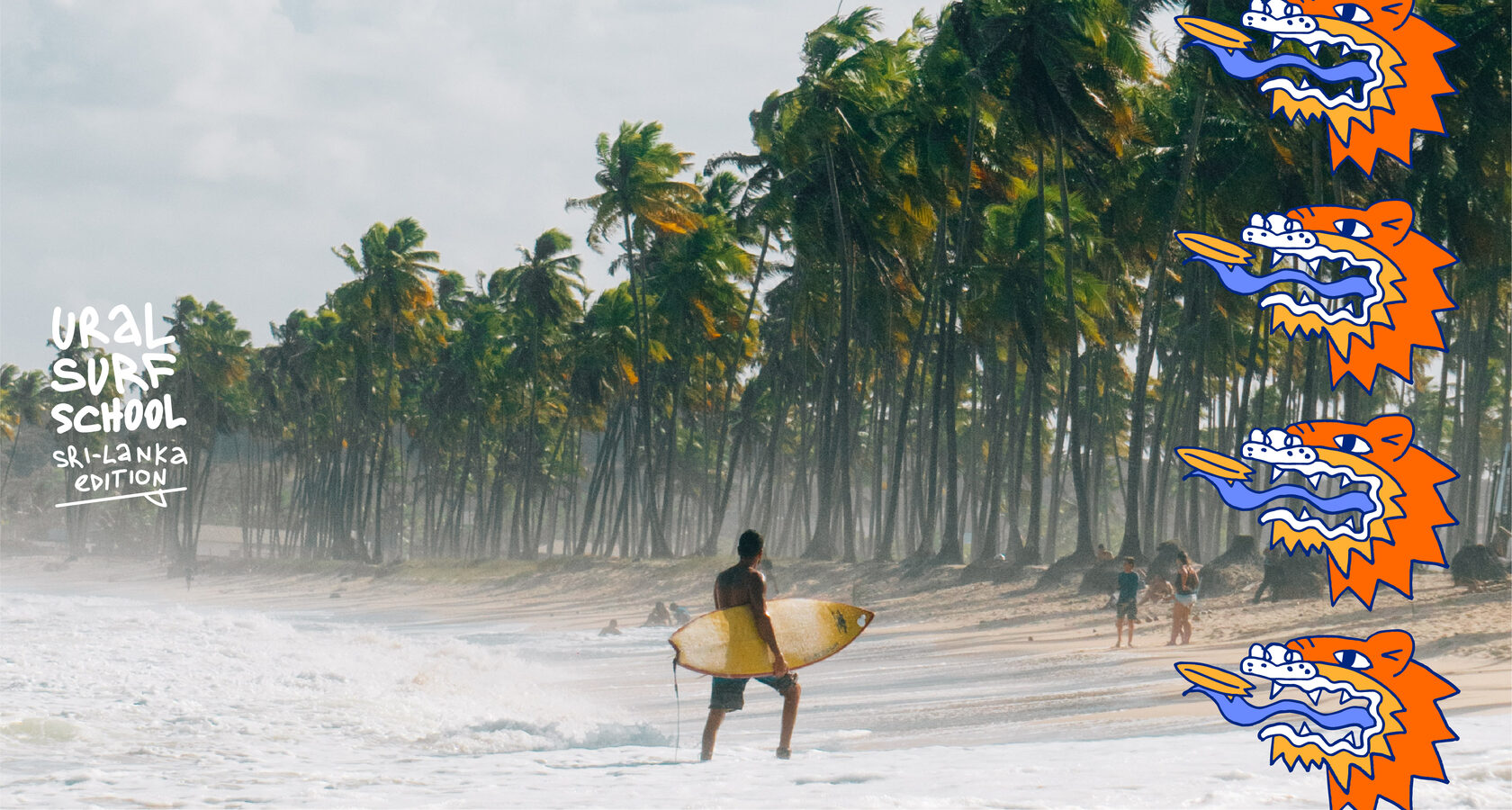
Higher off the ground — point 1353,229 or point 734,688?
point 1353,229

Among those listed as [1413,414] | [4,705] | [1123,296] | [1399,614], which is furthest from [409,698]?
[1413,414]

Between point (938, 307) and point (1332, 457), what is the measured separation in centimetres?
2798

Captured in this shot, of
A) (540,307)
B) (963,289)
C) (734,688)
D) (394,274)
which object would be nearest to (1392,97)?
(734,688)

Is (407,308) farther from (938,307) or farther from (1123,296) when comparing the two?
(1123,296)

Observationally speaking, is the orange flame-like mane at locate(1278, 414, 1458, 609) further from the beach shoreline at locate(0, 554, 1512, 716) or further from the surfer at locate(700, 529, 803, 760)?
the beach shoreline at locate(0, 554, 1512, 716)

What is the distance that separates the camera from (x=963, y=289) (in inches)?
1340

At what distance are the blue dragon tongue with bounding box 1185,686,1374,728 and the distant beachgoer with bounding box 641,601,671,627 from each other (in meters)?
19.6

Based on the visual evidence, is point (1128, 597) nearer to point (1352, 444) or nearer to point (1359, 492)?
point (1359, 492)

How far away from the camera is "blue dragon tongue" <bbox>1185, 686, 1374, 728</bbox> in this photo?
623 centimetres

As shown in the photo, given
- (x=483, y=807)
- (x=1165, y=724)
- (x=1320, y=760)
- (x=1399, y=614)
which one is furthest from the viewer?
(x=1399, y=614)

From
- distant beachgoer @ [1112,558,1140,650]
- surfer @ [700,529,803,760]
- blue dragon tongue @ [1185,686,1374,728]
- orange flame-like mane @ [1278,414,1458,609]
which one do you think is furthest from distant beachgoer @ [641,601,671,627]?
orange flame-like mane @ [1278,414,1458,609]

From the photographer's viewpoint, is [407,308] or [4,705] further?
[407,308]

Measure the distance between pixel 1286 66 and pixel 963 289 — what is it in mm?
27334

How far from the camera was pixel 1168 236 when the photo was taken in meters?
25.1
